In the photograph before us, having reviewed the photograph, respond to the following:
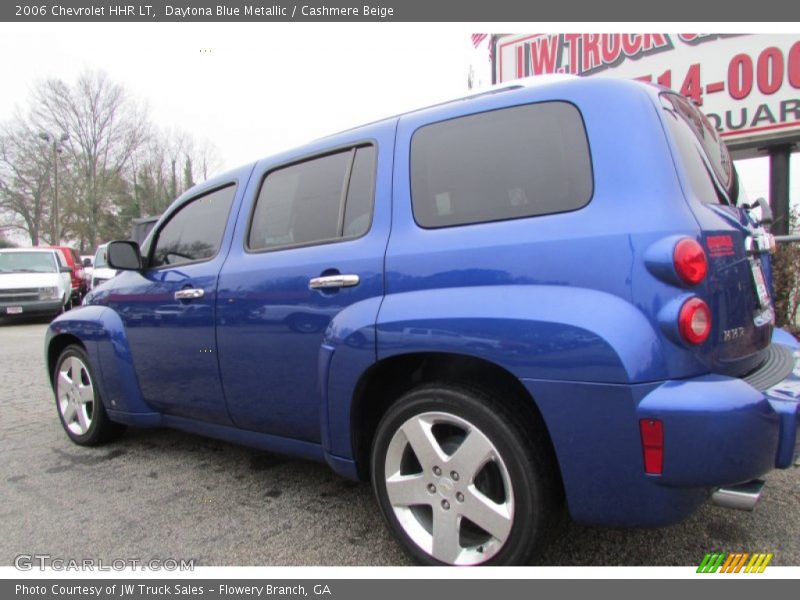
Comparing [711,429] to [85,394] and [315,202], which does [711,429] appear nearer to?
[315,202]

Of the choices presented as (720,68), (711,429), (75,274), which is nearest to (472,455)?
(711,429)

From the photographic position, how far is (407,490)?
205cm

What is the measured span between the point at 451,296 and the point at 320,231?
876mm

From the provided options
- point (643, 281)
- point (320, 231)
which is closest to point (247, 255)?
point (320, 231)

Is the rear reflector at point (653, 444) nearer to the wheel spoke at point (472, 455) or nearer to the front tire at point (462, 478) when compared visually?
the front tire at point (462, 478)

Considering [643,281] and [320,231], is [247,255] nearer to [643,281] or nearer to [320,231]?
[320,231]

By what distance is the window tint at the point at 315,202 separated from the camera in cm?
240

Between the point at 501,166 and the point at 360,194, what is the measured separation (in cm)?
68

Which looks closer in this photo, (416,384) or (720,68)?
(416,384)

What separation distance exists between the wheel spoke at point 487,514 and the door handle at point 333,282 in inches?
36.3

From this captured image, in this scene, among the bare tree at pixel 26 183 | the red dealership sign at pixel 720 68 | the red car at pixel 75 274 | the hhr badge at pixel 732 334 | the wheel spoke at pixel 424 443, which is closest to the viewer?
the hhr badge at pixel 732 334

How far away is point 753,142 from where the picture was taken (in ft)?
21.1

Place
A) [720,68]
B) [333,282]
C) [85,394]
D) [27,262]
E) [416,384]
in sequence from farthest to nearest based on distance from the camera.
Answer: [27,262] < [720,68] < [85,394] < [333,282] < [416,384]

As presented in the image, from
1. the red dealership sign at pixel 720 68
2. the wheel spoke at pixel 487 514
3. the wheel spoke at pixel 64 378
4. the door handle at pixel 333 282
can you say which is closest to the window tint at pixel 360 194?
the door handle at pixel 333 282
